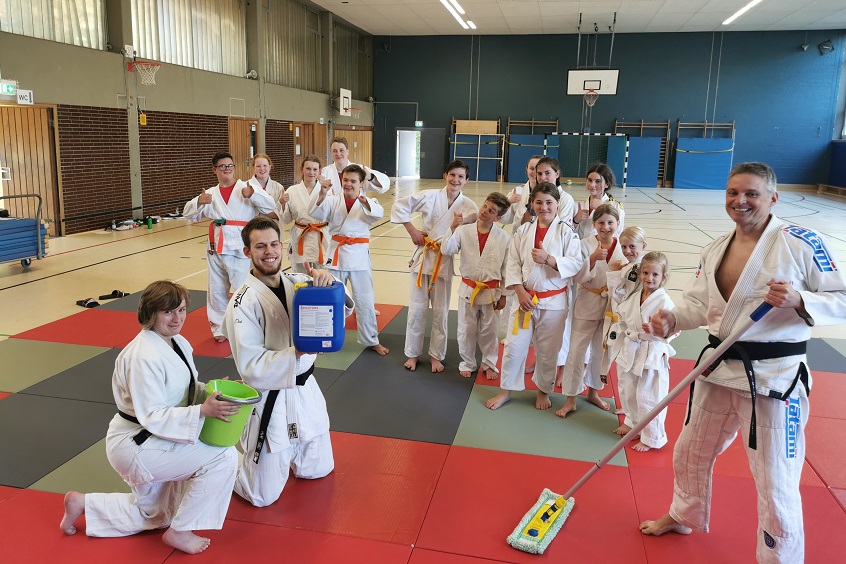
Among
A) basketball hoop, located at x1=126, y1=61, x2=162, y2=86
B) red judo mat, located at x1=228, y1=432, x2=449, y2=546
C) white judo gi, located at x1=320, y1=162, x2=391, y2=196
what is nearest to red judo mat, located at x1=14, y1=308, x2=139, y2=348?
white judo gi, located at x1=320, y1=162, x2=391, y2=196

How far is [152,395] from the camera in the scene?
264 cm

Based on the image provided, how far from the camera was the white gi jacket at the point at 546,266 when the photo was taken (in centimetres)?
432

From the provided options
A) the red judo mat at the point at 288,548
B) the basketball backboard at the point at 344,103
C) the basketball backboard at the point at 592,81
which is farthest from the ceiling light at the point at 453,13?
the red judo mat at the point at 288,548

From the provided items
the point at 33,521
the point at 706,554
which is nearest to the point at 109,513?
the point at 33,521

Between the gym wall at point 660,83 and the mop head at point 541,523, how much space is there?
75.2ft

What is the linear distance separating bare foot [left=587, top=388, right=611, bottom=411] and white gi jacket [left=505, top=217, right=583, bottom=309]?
729 millimetres

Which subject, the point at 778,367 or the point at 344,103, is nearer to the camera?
the point at 778,367

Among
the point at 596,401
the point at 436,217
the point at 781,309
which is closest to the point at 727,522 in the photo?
the point at 781,309

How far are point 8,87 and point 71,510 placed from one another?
8556 millimetres

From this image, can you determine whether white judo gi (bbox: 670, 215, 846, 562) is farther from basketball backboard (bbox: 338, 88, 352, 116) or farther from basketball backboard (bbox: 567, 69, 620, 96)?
basketball backboard (bbox: 338, 88, 352, 116)

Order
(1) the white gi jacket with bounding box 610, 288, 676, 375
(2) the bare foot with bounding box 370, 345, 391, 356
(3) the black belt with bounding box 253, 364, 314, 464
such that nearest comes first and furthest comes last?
(3) the black belt with bounding box 253, 364, 314, 464, (1) the white gi jacket with bounding box 610, 288, 676, 375, (2) the bare foot with bounding box 370, 345, 391, 356

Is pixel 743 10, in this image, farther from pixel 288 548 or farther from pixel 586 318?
pixel 288 548

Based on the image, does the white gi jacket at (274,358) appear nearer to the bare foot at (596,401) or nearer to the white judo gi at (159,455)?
the white judo gi at (159,455)

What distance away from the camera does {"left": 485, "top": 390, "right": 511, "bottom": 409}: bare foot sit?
177 inches
